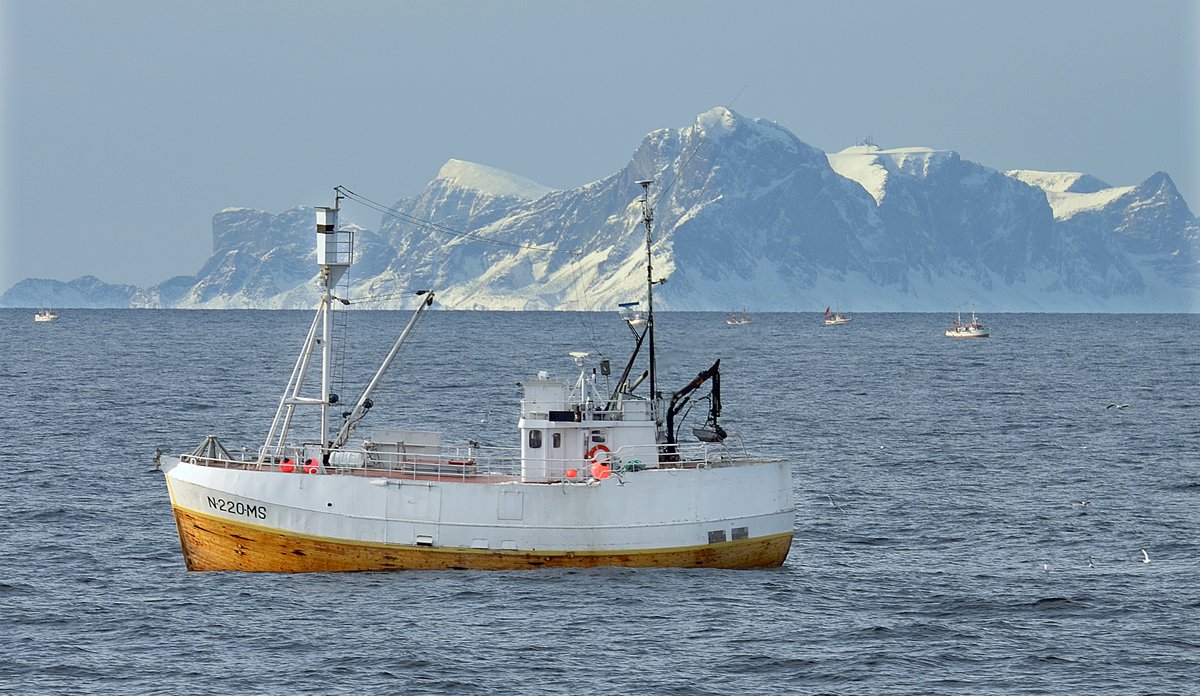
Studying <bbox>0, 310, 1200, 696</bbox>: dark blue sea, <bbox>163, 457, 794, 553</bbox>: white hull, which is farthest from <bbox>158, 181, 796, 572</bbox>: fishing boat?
<bbox>0, 310, 1200, 696</bbox>: dark blue sea

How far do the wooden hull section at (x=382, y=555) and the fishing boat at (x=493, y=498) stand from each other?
0.03 m

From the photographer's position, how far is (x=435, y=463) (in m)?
38.0

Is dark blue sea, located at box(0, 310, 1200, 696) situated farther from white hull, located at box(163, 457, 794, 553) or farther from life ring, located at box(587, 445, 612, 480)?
life ring, located at box(587, 445, 612, 480)

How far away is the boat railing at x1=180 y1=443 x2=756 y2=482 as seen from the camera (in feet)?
122

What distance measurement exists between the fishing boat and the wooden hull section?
33 mm

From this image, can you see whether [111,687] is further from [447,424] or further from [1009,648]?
[447,424]

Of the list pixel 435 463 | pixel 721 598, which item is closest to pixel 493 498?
pixel 435 463

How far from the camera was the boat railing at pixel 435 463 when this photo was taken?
3722 centimetres

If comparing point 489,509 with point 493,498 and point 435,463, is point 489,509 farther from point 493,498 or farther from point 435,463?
point 435,463

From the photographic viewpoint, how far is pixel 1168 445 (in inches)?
2795

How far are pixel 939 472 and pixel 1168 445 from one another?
1623cm

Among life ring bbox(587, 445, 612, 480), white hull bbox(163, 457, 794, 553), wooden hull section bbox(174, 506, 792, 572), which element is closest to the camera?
white hull bbox(163, 457, 794, 553)

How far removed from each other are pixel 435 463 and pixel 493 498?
8.44 ft

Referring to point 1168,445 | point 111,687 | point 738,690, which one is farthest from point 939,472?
point 111,687
